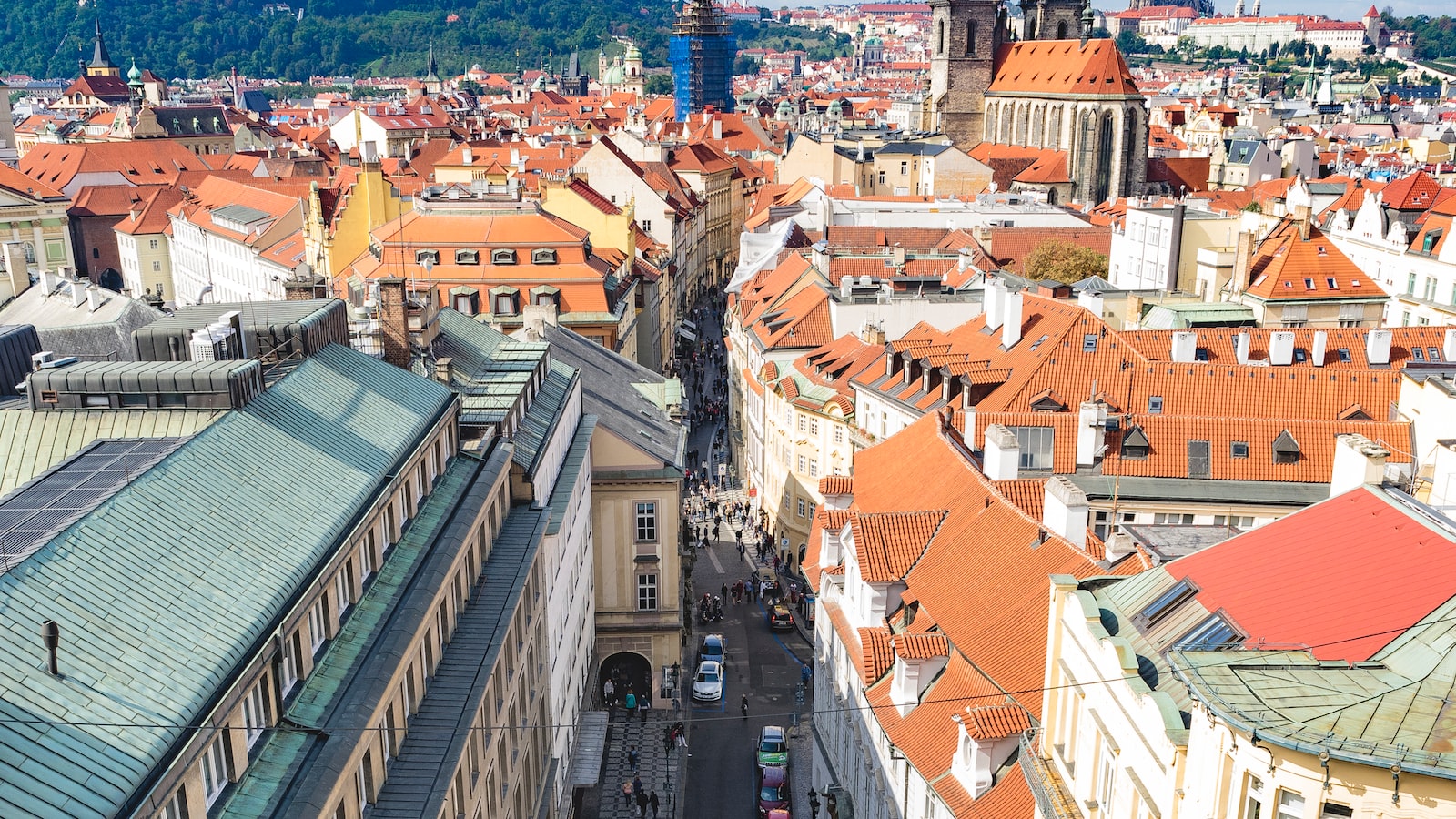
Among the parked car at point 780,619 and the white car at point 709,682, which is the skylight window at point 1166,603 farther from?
the parked car at point 780,619

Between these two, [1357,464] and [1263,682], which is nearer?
[1263,682]

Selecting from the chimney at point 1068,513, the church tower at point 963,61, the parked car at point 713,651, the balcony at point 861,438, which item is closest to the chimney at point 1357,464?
the chimney at point 1068,513

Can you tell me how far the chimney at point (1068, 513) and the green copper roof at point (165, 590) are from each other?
14265 mm

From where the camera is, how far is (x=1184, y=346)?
146 ft

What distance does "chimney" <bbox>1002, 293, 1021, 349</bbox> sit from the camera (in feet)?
157

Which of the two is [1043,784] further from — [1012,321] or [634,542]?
[1012,321]

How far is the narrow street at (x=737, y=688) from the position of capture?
41406mm

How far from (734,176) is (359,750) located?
12614cm

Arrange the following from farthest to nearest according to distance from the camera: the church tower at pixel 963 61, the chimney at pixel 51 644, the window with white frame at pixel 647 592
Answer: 1. the church tower at pixel 963 61
2. the window with white frame at pixel 647 592
3. the chimney at pixel 51 644

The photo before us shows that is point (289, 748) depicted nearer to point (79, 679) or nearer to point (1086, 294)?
point (79, 679)

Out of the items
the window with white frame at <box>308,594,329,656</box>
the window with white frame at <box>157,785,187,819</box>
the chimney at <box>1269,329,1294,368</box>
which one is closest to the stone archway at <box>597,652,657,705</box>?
the chimney at <box>1269,329,1294,368</box>

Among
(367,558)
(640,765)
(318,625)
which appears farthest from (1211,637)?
(640,765)

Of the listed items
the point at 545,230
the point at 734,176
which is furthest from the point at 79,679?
the point at 734,176

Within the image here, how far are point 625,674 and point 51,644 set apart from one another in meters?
34.0
